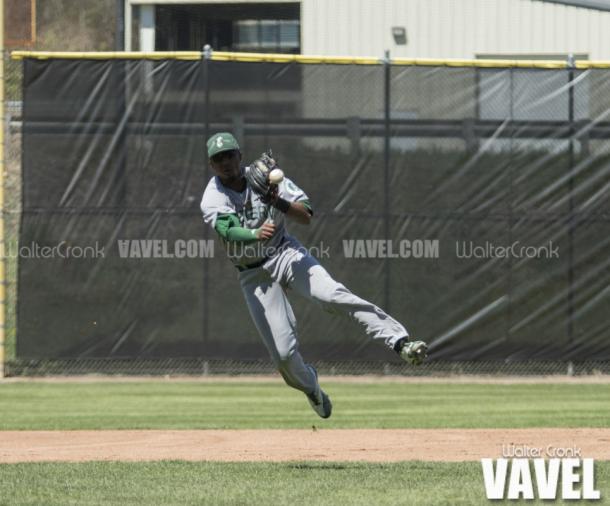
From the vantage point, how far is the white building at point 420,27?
18875mm

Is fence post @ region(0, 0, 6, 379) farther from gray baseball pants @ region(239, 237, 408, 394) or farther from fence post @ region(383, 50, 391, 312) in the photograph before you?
gray baseball pants @ region(239, 237, 408, 394)

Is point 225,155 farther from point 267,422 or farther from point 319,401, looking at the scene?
point 267,422

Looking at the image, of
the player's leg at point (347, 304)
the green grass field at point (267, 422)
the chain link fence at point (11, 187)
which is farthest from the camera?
the chain link fence at point (11, 187)

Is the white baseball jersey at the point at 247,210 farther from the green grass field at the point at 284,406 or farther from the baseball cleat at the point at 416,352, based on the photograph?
the green grass field at the point at 284,406

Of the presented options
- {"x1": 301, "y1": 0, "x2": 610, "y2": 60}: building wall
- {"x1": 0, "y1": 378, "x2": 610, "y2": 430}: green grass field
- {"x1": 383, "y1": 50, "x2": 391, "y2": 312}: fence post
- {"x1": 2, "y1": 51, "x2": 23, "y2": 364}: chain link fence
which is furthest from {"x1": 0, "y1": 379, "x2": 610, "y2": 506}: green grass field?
{"x1": 301, "y1": 0, "x2": 610, "y2": 60}: building wall

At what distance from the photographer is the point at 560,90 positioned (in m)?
14.3

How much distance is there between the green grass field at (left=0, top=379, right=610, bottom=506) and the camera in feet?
22.0

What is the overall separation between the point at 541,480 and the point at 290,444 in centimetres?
322

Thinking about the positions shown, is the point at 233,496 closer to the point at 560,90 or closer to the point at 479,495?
the point at 479,495

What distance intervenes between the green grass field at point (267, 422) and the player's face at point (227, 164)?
196 centimetres

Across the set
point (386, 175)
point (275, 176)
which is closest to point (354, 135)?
point (386, 175)

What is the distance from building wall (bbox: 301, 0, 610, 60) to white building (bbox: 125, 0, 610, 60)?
15 mm

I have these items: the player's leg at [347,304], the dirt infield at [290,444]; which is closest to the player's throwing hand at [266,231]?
the player's leg at [347,304]

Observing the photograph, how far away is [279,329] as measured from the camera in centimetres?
844
